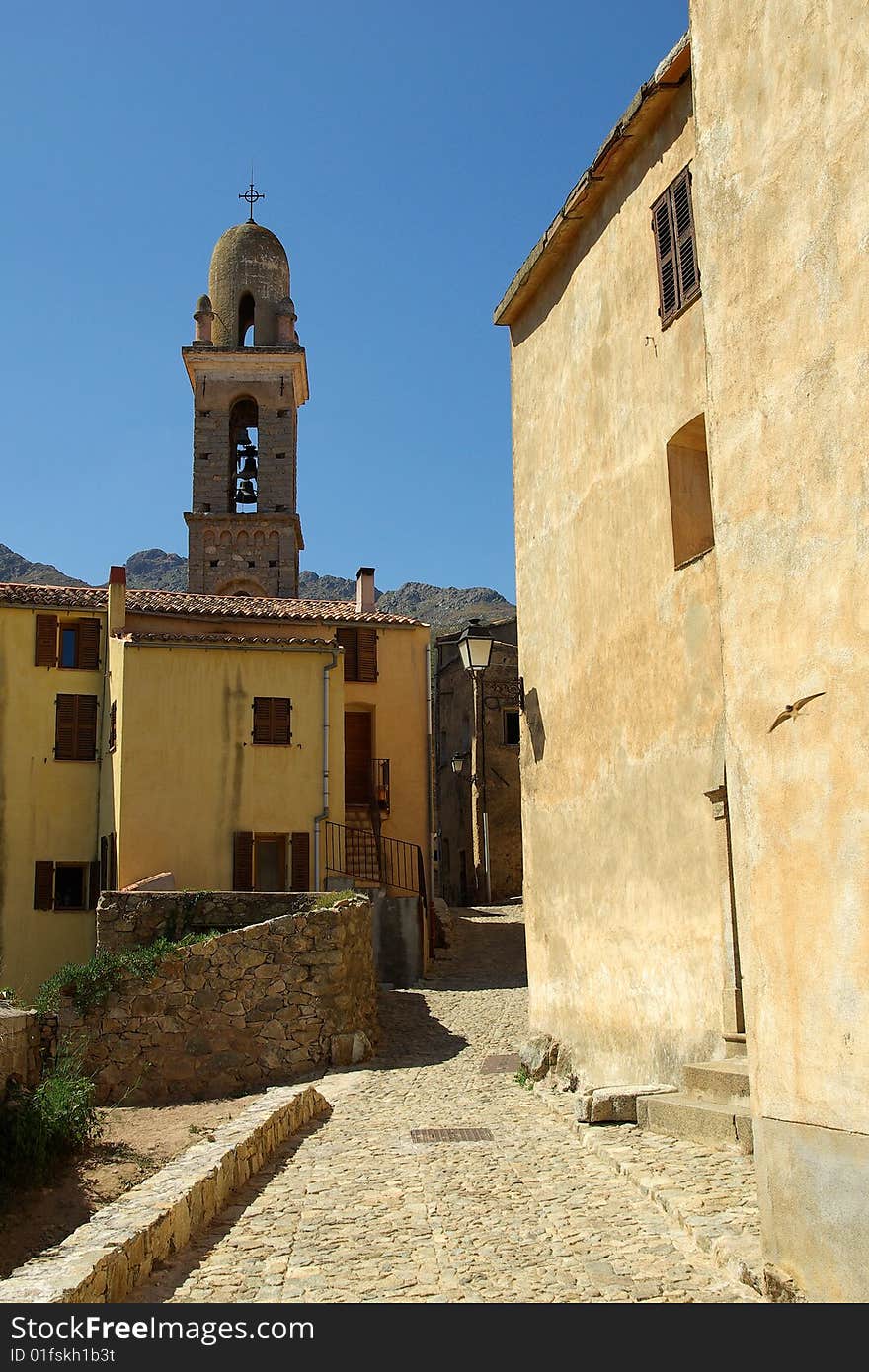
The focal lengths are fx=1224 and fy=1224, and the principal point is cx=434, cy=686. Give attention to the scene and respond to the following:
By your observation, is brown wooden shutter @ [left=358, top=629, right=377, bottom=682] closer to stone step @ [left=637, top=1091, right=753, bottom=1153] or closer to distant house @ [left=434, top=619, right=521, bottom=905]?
distant house @ [left=434, top=619, right=521, bottom=905]

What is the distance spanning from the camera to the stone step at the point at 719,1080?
8531mm

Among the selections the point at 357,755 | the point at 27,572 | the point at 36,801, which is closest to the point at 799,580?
the point at 36,801

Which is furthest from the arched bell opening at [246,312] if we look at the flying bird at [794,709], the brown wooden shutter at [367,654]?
the flying bird at [794,709]

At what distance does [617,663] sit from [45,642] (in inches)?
674

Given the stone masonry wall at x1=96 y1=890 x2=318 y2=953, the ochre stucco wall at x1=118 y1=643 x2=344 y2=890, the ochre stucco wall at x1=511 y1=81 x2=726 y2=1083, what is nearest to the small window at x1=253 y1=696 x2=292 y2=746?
the ochre stucco wall at x1=118 y1=643 x2=344 y2=890

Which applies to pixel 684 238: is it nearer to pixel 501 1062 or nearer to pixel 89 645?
pixel 501 1062

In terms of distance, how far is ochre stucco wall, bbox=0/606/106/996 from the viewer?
23.5 meters

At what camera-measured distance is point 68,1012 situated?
53.1 ft

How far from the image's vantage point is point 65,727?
2514 cm

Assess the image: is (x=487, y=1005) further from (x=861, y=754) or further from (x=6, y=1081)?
(x=861, y=754)

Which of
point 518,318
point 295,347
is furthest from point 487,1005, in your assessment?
point 295,347

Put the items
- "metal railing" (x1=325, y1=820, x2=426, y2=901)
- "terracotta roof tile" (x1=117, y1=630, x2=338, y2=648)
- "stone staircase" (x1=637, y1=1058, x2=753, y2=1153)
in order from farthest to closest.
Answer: "metal railing" (x1=325, y1=820, x2=426, y2=901)
"terracotta roof tile" (x1=117, y1=630, x2=338, y2=648)
"stone staircase" (x1=637, y1=1058, x2=753, y2=1153)

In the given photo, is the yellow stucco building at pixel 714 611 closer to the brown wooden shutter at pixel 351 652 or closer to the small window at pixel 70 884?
the small window at pixel 70 884

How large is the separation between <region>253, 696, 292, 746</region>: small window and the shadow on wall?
1034 cm
